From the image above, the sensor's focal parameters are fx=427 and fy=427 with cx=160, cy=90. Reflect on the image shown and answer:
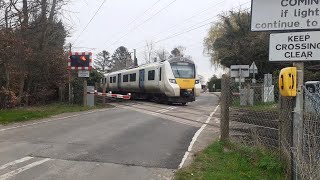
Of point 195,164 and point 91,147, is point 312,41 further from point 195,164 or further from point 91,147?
point 91,147

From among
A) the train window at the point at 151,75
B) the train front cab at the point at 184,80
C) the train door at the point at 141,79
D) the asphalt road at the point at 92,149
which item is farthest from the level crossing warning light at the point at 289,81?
the train door at the point at 141,79

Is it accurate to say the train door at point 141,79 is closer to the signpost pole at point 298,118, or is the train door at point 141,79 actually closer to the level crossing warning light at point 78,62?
the level crossing warning light at point 78,62

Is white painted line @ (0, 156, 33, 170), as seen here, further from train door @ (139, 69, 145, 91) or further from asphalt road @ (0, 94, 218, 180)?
train door @ (139, 69, 145, 91)

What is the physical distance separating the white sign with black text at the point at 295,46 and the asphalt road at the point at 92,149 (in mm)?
2824

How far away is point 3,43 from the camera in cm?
1842

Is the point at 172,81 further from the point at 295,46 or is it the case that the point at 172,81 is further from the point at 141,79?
the point at 295,46

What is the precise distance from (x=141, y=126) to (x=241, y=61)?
103 ft

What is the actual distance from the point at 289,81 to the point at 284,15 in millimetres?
1145

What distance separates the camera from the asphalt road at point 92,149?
7523mm

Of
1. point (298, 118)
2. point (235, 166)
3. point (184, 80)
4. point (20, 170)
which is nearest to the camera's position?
point (298, 118)

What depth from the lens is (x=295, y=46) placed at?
6434mm

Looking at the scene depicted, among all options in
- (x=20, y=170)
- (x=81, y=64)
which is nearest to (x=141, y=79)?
(x=81, y=64)

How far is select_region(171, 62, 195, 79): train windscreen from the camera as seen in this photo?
2767 cm

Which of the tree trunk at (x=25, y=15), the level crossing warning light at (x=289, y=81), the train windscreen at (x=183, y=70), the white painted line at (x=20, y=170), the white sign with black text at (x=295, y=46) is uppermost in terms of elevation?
the tree trunk at (x=25, y=15)
